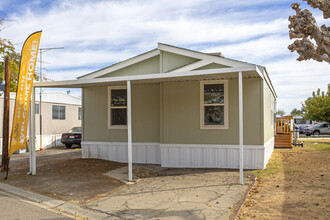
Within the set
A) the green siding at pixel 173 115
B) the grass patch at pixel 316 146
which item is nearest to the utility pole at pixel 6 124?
the green siding at pixel 173 115

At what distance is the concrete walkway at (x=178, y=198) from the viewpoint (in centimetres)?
566

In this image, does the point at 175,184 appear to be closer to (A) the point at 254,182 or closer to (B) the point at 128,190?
(B) the point at 128,190

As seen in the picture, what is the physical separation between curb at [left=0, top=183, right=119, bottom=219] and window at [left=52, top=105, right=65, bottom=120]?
546 inches

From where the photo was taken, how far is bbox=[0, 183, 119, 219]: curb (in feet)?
18.9

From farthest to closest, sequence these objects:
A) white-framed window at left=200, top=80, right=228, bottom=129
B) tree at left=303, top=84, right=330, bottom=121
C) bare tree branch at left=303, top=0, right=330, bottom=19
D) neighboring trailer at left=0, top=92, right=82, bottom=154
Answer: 1. tree at left=303, top=84, right=330, bottom=121
2. neighboring trailer at left=0, top=92, right=82, bottom=154
3. white-framed window at left=200, top=80, right=228, bottom=129
4. bare tree branch at left=303, top=0, right=330, bottom=19

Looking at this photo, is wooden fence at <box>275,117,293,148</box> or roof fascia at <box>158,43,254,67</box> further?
wooden fence at <box>275,117,293,148</box>

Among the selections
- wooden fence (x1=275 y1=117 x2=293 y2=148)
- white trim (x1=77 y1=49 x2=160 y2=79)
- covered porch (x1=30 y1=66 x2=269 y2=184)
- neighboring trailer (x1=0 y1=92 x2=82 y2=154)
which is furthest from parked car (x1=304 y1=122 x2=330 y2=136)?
white trim (x1=77 y1=49 x2=160 y2=79)

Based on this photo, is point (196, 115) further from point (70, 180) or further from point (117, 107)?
point (70, 180)

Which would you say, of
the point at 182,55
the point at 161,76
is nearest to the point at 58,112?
the point at 182,55

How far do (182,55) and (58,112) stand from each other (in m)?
13.7

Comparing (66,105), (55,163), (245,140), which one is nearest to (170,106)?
(245,140)

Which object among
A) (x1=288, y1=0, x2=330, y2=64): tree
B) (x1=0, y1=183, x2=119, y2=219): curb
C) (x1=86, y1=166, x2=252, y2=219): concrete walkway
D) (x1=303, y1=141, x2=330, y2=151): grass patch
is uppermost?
(x1=288, y1=0, x2=330, y2=64): tree

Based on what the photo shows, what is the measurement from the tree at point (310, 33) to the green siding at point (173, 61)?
4.75 meters

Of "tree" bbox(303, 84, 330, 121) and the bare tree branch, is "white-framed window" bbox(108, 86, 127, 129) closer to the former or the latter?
the bare tree branch
